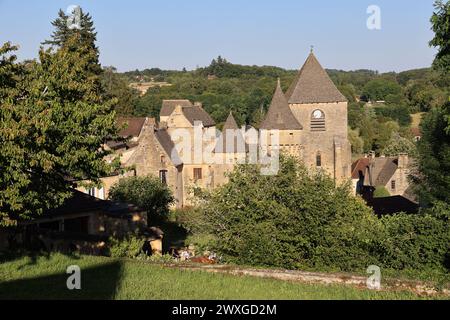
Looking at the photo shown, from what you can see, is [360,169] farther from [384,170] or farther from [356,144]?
[356,144]

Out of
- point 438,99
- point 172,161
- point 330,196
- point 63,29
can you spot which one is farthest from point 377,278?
point 438,99

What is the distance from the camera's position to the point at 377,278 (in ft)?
49.0

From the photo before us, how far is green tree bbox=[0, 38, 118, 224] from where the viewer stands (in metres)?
15.3

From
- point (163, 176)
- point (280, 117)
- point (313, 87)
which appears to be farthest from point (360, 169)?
point (163, 176)

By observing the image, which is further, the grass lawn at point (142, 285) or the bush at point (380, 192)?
the bush at point (380, 192)

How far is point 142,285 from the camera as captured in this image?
562 inches

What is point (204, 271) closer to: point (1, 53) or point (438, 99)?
point (1, 53)

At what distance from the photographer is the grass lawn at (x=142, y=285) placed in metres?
13.3

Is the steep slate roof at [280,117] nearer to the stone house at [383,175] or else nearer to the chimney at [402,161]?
the stone house at [383,175]

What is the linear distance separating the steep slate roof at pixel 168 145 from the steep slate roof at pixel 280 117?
7.59 m

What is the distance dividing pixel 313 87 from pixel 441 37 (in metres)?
20.6

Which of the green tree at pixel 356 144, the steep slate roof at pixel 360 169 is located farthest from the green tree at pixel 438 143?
the green tree at pixel 356 144

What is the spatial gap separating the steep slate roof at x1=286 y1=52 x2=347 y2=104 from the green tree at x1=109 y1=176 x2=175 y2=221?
12.0 meters
